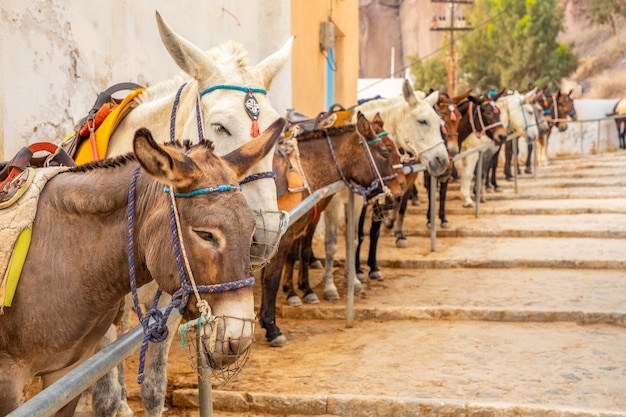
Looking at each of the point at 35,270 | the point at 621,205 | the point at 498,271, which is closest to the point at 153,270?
the point at 35,270

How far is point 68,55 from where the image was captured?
16.2 ft

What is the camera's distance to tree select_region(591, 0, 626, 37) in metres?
41.4

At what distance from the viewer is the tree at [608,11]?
41375 millimetres

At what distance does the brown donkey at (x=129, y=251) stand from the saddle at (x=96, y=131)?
3.36ft

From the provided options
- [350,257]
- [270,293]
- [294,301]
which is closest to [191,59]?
[270,293]

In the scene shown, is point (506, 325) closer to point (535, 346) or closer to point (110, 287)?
point (535, 346)

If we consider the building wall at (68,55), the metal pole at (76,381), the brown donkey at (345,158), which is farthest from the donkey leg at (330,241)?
the metal pole at (76,381)

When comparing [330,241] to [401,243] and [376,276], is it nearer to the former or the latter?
[376,276]

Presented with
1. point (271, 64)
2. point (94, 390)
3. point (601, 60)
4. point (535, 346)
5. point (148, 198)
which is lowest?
point (535, 346)

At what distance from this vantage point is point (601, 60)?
4188 centimetres

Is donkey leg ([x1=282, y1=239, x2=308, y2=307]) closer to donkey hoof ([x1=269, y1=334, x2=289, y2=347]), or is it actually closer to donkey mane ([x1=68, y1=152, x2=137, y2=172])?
donkey hoof ([x1=269, y1=334, x2=289, y2=347])

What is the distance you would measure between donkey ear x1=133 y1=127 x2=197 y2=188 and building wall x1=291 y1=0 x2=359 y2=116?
24.6 ft

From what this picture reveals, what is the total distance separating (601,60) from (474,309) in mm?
39958

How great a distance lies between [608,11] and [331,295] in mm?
40308
